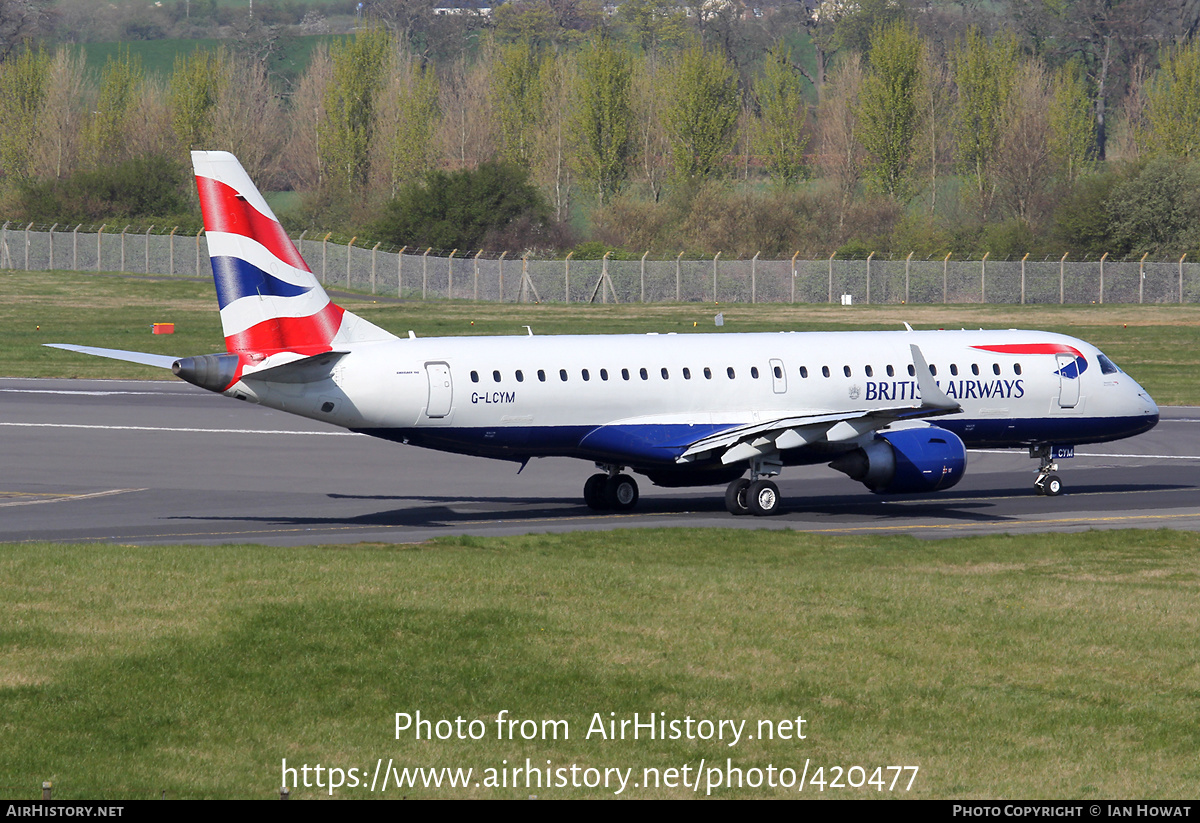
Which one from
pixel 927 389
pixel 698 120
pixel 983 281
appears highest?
pixel 698 120

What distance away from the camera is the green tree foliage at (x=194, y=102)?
6064 inches

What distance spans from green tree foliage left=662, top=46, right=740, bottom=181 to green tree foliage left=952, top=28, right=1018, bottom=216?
21.6 meters

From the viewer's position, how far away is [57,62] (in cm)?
16150

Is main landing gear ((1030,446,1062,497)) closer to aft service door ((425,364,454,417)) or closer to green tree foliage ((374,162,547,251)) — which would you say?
aft service door ((425,364,454,417))

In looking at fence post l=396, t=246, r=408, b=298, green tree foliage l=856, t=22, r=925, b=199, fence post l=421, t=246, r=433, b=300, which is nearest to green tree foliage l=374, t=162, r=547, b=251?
fence post l=396, t=246, r=408, b=298

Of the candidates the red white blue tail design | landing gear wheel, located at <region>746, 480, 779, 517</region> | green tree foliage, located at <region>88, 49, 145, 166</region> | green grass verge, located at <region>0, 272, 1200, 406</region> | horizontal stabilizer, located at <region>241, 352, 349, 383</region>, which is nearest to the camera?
the red white blue tail design

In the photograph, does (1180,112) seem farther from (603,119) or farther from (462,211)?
(462,211)

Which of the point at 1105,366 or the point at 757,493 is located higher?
the point at 1105,366

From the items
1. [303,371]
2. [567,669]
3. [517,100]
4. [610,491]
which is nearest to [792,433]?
[610,491]

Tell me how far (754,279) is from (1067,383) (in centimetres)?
6517

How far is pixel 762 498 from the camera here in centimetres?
3412

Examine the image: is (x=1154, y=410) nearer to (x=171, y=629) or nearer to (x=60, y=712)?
(x=171, y=629)

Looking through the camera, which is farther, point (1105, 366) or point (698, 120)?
point (698, 120)

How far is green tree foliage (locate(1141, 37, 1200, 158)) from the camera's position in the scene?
13562 cm
